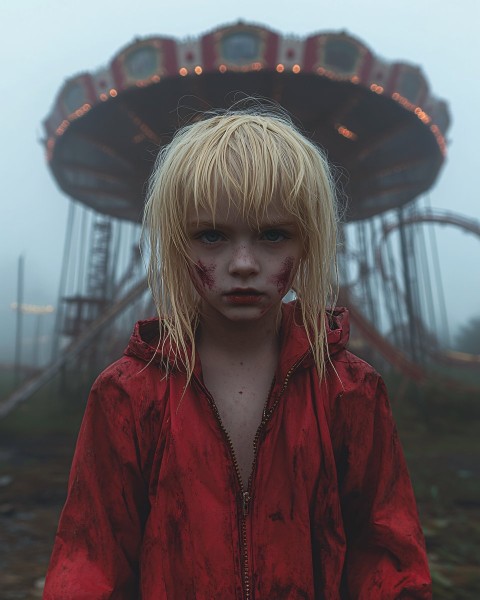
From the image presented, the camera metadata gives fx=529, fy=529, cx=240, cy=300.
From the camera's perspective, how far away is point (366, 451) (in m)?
1.42

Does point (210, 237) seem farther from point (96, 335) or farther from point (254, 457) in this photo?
point (96, 335)

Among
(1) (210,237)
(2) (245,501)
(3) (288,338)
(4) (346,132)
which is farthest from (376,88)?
(2) (245,501)

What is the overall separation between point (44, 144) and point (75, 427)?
683 cm

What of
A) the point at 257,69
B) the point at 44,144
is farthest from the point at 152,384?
the point at 44,144

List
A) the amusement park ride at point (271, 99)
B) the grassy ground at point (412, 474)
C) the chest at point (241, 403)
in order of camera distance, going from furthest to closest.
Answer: the amusement park ride at point (271, 99), the grassy ground at point (412, 474), the chest at point (241, 403)

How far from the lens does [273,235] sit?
52.1 inches

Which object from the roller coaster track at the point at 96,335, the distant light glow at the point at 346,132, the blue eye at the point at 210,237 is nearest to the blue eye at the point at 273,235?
the blue eye at the point at 210,237

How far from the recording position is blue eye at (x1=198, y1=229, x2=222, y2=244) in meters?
1.31

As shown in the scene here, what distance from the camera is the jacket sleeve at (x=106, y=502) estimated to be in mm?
1293

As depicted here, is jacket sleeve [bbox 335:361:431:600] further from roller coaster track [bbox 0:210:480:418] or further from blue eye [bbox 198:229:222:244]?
roller coaster track [bbox 0:210:480:418]

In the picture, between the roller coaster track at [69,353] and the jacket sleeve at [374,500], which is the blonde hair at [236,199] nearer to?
the jacket sleeve at [374,500]

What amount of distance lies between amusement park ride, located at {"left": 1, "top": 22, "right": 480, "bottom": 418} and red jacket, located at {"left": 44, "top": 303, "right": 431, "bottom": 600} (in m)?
5.21

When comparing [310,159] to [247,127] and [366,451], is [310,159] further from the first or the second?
[366,451]

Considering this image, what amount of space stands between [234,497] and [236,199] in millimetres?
728
